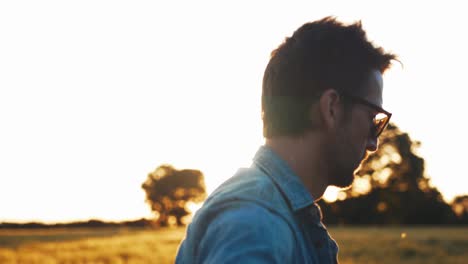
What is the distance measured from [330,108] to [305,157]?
0.16 m

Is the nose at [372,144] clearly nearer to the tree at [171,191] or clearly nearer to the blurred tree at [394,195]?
the blurred tree at [394,195]

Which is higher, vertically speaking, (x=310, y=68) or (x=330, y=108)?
(x=310, y=68)

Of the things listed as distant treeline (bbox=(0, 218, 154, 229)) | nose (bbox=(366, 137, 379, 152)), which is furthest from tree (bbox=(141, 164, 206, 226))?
nose (bbox=(366, 137, 379, 152))

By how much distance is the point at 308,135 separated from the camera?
179cm

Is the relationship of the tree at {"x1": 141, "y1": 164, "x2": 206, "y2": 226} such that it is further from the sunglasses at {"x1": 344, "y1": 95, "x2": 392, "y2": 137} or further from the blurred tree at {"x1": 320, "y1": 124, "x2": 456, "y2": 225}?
the sunglasses at {"x1": 344, "y1": 95, "x2": 392, "y2": 137}

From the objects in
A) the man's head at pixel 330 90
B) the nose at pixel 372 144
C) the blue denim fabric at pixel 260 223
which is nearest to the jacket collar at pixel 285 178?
the blue denim fabric at pixel 260 223

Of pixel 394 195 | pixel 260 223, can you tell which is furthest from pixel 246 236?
pixel 394 195

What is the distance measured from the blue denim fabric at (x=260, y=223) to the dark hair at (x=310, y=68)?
148mm

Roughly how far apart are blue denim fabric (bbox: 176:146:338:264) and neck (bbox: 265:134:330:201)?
5cm

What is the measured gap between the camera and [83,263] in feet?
55.4

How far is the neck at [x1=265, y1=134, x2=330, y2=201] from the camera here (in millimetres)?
1735

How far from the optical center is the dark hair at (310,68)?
1.80 meters

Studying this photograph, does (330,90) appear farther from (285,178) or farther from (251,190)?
(251,190)

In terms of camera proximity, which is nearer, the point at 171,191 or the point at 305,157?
the point at 305,157
